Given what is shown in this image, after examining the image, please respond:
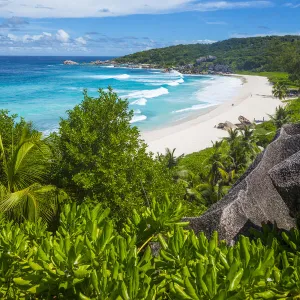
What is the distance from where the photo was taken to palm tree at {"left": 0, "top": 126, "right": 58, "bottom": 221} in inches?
317

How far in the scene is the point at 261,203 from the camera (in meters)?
6.46

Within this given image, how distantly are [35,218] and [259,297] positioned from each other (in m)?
6.14

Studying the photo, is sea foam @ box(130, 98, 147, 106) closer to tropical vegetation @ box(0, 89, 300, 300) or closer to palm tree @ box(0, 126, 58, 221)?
palm tree @ box(0, 126, 58, 221)

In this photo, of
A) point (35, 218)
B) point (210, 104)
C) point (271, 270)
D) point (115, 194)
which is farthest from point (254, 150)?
point (210, 104)

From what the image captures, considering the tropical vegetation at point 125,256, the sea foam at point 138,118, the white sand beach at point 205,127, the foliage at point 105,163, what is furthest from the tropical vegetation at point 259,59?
the tropical vegetation at point 125,256

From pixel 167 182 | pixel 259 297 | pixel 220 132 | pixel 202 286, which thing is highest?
pixel 202 286

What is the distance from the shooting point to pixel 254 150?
70.3ft

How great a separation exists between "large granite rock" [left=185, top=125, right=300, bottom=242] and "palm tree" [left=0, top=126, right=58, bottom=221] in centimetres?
389

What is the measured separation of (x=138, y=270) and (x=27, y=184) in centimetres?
688

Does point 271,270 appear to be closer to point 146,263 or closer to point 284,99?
point 146,263

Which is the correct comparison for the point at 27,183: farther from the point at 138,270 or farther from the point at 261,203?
the point at 138,270

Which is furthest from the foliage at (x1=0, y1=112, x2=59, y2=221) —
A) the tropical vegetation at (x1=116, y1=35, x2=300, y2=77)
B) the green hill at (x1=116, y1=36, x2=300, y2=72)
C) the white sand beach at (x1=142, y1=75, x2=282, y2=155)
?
the green hill at (x1=116, y1=36, x2=300, y2=72)

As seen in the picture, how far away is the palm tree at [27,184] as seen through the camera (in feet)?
26.4

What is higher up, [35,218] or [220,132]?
[35,218]
